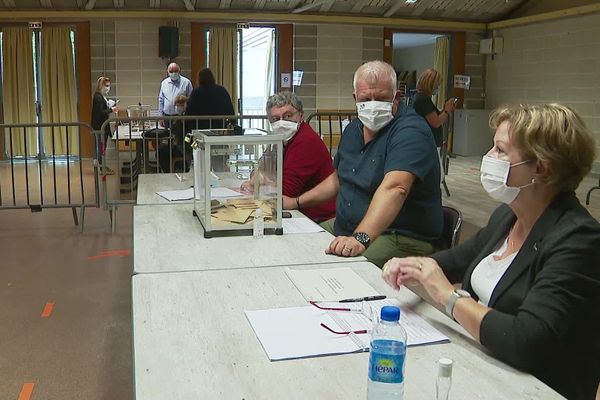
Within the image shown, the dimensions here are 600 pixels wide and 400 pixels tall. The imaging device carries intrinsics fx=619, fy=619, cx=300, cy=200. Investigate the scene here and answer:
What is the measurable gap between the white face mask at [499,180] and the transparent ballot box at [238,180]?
0.90 m

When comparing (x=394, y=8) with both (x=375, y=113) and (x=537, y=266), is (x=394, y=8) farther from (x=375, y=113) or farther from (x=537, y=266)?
Result: (x=537, y=266)

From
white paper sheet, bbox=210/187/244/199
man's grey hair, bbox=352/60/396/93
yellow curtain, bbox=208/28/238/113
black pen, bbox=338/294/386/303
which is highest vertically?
yellow curtain, bbox=208/28/238/113

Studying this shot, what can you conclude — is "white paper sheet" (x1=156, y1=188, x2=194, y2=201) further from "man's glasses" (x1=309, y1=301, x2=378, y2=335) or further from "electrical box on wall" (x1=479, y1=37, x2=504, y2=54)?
"electrical box on wall" (x1=479, y1=37, x2=504, y2=54)

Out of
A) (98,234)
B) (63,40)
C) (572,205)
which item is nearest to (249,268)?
(572,205)

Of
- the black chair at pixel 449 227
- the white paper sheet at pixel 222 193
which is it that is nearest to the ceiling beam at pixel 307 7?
the black chair at pixel 449 227

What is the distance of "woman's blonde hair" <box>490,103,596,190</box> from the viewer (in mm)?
1495

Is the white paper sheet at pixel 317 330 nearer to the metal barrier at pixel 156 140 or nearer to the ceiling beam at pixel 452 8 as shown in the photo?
the metal barrier at pixel 156 140

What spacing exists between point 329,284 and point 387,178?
2.69 ft

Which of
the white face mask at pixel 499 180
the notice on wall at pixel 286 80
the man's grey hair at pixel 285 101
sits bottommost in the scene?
the white face mask at pixel 499 180

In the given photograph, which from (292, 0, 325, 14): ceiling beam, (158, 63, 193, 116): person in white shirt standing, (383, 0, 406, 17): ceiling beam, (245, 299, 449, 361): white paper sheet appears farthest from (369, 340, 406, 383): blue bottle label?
(383, 0, 406, 17): ceiling beam

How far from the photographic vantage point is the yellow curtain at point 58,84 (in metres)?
9.99

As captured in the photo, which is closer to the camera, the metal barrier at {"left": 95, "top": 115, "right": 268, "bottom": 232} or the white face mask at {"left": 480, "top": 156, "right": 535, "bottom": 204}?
the white face mask at {"left": 480, "top": 156, "right": 535, "bottom": 204}

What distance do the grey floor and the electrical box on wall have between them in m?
6.34

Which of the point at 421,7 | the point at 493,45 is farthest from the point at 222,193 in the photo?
the point at 493,45
